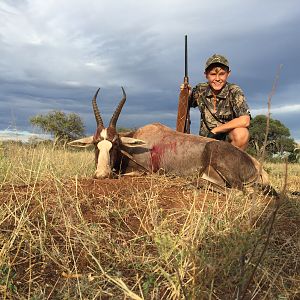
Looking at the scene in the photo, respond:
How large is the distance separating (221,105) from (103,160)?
95.9 inches

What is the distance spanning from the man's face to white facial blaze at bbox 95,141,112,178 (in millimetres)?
2252

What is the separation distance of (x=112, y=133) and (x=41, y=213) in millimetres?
2699

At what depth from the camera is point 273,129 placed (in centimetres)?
2341

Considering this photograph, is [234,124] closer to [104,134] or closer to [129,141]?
[129,141]

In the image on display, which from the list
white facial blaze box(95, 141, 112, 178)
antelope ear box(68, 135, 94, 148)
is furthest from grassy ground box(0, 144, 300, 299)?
antelope ear box(68, 135, 94, 148)

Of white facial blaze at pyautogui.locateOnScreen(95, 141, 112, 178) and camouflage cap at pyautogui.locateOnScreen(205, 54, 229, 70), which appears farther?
camouflage cap at pyautogui.locateOnScreen(205, 54, 229, 70)

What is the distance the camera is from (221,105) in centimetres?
666

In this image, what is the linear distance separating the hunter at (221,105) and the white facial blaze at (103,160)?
72.3 inches

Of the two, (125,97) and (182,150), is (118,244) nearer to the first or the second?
(182,150)

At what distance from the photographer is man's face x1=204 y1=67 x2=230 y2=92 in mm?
6641

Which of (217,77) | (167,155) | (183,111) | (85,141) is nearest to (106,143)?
(85,141)

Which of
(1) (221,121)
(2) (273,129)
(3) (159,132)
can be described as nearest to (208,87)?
(1) (221,121)

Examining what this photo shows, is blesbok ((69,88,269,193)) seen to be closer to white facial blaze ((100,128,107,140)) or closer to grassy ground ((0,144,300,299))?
white facial blaze ((100,128,107,140))

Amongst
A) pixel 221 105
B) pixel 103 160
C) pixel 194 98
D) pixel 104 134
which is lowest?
pixel 103 160
